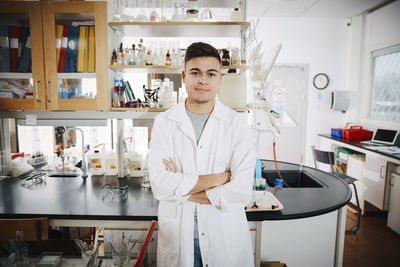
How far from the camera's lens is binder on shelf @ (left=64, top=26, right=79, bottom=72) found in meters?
1.83

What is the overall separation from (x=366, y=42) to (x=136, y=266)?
4.95 metres

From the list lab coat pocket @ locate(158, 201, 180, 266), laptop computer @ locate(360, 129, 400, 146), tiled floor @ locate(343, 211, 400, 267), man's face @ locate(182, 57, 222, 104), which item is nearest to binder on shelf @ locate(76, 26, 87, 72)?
man's face @ locate(182, 57, 222, 104)

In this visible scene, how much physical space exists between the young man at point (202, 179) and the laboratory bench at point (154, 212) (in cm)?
18

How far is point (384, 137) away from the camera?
351 centimetres

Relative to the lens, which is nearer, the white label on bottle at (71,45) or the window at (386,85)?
the white label on bottle at (71,45)

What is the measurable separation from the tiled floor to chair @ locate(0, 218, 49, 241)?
2525mm

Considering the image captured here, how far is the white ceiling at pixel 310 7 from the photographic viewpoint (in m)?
3.65

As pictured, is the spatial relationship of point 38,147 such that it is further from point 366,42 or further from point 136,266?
point 366,42

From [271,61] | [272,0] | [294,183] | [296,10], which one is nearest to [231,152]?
[271,61]

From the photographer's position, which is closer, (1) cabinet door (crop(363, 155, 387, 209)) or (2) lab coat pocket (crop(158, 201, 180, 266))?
(2) lab coat pocket (crop(158, 201, 180, 266))

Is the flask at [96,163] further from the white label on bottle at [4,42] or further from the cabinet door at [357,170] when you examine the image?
the cabinet door at [357,170]

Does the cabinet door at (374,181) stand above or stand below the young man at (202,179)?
below

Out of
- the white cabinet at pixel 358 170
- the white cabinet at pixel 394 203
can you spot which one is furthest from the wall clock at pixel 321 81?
the white cabinet at pixel 394 203

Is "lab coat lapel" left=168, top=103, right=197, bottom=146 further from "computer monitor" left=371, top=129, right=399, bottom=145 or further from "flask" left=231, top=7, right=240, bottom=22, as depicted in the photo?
"computer monitor" left=371, top=129, right=399, bottom=145
